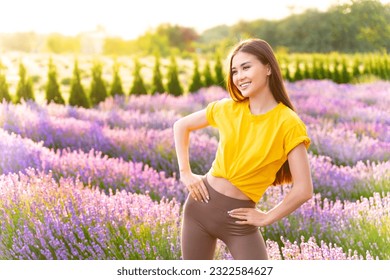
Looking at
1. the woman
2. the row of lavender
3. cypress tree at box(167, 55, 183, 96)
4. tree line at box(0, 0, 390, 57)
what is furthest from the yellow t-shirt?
cypress tree at box(167, 55, 183, 96)

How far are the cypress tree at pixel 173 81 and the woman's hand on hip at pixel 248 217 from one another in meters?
2.06

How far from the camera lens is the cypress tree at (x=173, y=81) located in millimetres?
4355

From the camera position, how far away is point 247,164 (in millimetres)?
2420

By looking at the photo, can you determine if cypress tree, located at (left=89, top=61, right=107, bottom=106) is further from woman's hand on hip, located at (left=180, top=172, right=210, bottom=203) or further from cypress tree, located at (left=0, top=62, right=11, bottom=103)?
woman's hand on hip, located at (left=180, top=172, right=210, bottom=203)

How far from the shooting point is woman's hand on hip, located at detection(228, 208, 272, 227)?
2408 millimetres

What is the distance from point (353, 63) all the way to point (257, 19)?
2.75ft

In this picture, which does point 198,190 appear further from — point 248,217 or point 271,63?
point 271,63

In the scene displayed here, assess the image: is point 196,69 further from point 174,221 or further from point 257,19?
point 174,221

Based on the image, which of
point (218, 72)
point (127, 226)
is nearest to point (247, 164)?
point (127, 226)

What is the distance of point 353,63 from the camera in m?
4.32

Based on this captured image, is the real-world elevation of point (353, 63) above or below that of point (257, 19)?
below
